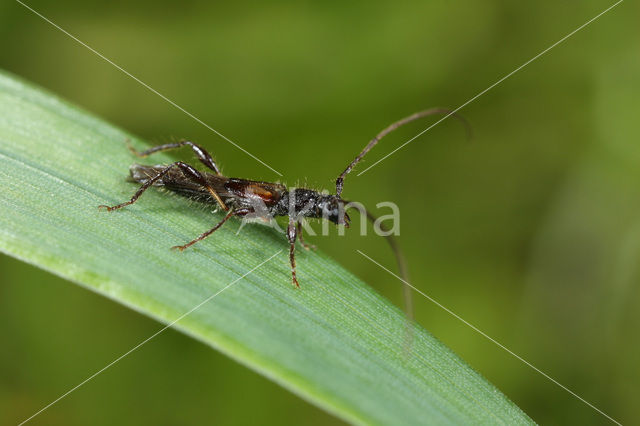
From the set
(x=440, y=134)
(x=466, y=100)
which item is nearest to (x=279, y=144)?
(x=440, y=134)

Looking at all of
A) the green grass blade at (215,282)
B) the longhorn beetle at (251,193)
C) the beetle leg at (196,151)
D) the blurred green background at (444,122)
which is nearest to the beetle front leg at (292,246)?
the longhorn beetle at (251,193)

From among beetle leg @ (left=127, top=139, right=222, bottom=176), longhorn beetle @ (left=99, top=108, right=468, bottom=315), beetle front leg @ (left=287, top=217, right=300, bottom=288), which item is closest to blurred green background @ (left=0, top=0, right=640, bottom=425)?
longhorn beetle @ (left=99, top=108, right=468, bottom=315)

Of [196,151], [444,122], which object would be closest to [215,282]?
[196,151]

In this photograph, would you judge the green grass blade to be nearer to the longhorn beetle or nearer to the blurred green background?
the longhorn beetle

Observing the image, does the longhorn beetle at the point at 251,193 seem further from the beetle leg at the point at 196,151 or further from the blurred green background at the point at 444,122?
the blurred green background at the point at 444,122

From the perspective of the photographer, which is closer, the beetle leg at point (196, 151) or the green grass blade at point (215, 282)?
the green grass blade at point (215, 282)

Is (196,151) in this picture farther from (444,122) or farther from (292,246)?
(444,122)

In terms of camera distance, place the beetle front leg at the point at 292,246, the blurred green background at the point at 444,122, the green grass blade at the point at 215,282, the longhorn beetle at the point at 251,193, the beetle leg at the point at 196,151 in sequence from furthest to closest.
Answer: the blurred green background at the point at 444,122 < the beetle leg at the point at 196,151 < the longhorn beetle at the point at 251,193 < the beetle front leg at the point at 292,246 < the green grass blade at the point at 215,282
